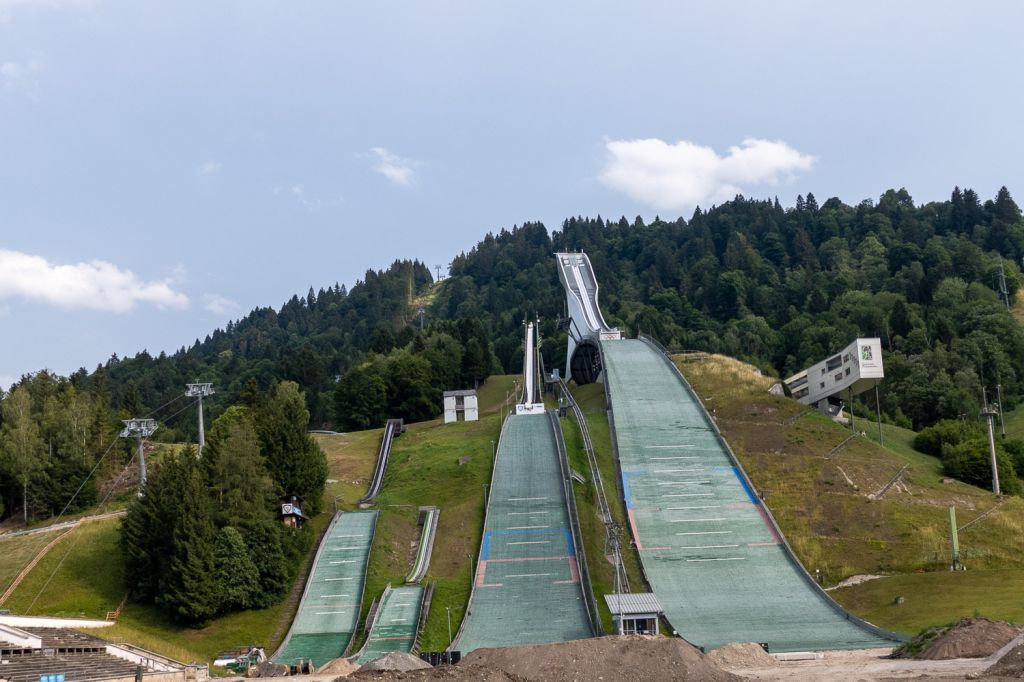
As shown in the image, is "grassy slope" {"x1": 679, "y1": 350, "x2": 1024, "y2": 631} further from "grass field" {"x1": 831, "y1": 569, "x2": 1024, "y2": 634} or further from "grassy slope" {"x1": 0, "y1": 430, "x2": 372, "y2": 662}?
"grassy slope" {"x1": 0, "y1": 430, "x2": 372, "y2": 662}

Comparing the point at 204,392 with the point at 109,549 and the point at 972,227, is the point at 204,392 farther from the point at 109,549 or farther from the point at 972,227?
the point at 972,227

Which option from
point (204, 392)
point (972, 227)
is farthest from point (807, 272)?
point (204, 392)

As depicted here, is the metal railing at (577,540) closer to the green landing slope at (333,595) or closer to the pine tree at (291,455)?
the green landing slope at (333,595)

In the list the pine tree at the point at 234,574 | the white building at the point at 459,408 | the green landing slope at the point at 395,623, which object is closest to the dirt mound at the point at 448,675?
the green landing slope at the point at 395,623

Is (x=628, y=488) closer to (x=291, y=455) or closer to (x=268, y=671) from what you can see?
(x=291, y=455)

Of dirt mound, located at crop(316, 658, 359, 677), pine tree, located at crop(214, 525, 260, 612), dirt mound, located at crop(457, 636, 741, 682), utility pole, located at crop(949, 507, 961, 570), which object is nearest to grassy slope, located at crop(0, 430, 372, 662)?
pine tree, located at crop(214, 525, 260, 612)

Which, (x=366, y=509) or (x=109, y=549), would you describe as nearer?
(x=109, y=549)

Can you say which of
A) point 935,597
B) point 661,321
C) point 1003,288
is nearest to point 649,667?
point 935,597
